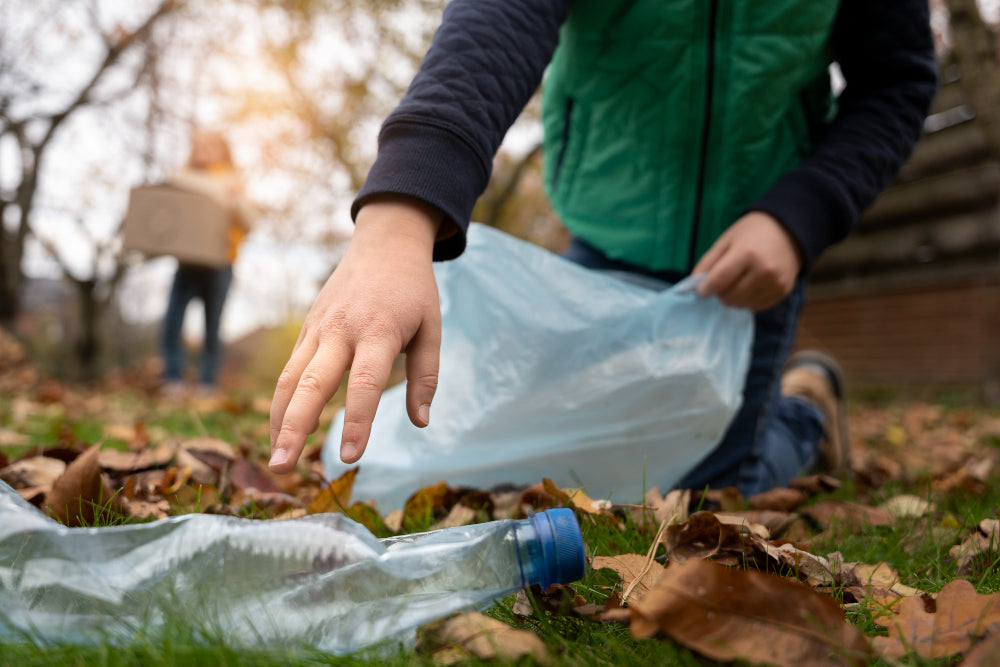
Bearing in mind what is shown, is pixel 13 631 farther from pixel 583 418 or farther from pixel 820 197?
pixel 820 197

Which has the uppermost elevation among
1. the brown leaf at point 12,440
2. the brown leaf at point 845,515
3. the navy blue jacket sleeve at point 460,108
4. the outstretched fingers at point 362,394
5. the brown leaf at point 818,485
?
the navy blue jacket sleeve at point 460,108

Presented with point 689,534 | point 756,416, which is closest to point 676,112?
point 756,416

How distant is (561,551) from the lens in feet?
2.38

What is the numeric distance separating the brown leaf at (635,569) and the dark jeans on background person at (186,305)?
13.0 feet

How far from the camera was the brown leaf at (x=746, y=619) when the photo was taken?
590 millimetres

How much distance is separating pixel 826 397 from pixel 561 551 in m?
1.99

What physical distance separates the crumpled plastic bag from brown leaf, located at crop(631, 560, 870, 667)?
84 cm

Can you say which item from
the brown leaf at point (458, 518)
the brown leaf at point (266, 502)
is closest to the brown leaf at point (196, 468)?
the brown leaf at point (266, 502)

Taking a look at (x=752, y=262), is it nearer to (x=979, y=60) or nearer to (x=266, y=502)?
(x=266, y=502)

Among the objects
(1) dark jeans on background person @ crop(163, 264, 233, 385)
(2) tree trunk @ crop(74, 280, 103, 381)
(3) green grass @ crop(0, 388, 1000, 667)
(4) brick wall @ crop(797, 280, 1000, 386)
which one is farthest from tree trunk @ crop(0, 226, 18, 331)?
(4) brick wall @ crop(797, 280, 1000, 386)

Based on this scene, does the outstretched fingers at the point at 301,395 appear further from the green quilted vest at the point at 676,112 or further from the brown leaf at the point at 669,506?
the green quilted vest at the point at 676,112

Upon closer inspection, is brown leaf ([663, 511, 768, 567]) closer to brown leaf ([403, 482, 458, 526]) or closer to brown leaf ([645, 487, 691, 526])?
brown leaf ([645, 487, 691, 526])

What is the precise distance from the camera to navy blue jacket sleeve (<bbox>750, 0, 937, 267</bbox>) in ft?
4.77

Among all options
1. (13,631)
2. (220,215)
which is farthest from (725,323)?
(220,215)
